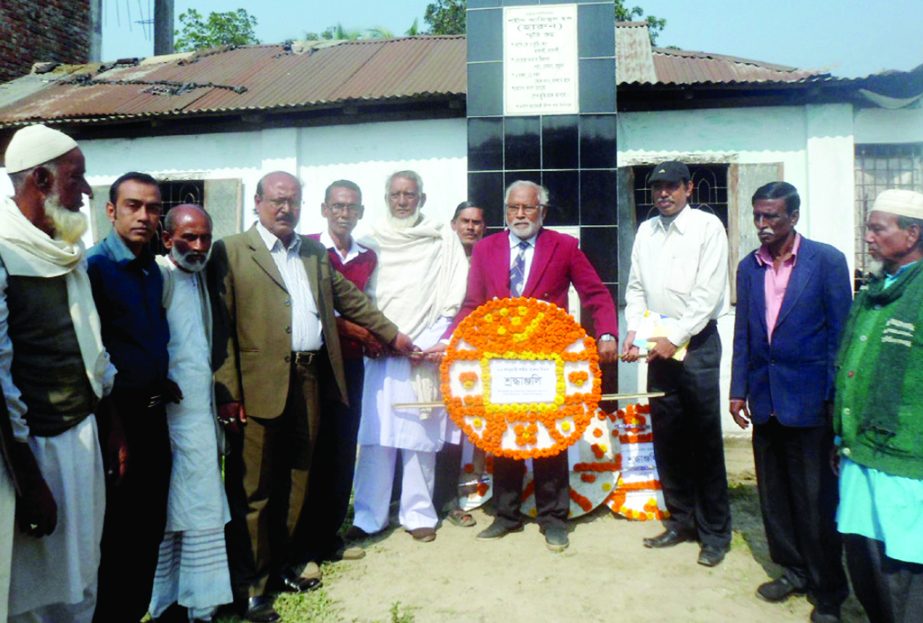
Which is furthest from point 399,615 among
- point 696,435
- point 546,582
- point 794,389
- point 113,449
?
point 794,389

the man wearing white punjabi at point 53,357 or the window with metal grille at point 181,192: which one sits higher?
the window with metal grille at point 181,192

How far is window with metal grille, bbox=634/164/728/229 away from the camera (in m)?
7.39

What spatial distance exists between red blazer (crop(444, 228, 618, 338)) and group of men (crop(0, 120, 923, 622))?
0.02m

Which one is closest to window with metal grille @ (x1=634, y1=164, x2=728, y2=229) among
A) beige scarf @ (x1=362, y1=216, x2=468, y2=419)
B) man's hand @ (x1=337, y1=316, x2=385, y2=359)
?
beige scarf @ (x1=362, y1=216, x2=468, y2=419)

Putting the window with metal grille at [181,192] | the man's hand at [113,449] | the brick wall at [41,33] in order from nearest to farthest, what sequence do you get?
the man's hand at [113,449] < the window with metal grille at [181,192] < the brick wall at [41,33]

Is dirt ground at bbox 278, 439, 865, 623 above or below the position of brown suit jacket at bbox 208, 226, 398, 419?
below

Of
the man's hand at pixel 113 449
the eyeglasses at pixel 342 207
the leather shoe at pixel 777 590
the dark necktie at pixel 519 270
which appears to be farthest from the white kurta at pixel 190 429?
the leather shoe at pixel 777 590

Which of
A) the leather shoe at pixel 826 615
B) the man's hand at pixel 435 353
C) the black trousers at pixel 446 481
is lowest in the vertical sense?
the leather shoe at pixel 826 615

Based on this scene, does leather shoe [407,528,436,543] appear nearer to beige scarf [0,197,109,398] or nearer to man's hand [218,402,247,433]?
man's hand [218,402,247,433]

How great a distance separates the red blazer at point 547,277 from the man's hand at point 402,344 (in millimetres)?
404

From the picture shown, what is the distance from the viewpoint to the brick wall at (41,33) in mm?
12125

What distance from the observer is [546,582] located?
3777 millimetres

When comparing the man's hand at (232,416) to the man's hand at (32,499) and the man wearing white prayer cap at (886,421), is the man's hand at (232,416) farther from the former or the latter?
the man wearing white prayer cap at (886,421)

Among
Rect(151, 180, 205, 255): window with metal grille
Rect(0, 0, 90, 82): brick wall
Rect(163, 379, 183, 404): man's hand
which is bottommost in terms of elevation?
Rect(163, 379, 183, 404): man's hand
